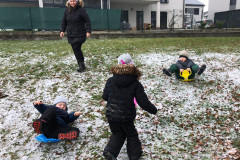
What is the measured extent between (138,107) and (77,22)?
2.87 m

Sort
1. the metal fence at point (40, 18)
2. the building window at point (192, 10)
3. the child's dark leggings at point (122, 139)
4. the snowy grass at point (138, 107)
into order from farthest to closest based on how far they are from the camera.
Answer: the building window at point (192, 10)
the metal fence at point (40, 18)
the snowy grass at point (138, 107)
the child's dark leggings at point (122, 139)

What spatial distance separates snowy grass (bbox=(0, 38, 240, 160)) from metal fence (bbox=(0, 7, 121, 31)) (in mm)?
6023

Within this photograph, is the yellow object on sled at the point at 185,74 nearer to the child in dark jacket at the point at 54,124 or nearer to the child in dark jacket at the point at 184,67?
the child in dark jacket at the point at 184,67

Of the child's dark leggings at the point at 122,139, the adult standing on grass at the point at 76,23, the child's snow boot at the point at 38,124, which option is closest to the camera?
the child's dark leggings at the point at 122,139

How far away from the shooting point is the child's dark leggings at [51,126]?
121 inches

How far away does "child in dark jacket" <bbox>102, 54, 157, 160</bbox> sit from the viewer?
2705 millimetres

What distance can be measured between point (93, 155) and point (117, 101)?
101cm

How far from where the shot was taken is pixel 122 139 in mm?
2887

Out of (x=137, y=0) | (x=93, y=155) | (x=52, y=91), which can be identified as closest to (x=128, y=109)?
(x=93, y=155)

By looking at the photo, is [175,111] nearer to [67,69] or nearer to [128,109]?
[128,109]

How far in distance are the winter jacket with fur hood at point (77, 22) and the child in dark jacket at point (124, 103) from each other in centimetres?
302

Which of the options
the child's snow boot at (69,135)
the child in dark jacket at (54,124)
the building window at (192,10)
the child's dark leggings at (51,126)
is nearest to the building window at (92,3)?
the child in dark jacket at (54,124)

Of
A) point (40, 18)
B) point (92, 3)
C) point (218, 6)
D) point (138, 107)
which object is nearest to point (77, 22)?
point (138, 107)

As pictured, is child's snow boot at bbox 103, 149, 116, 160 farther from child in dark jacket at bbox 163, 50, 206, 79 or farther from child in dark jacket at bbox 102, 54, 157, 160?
child in dark jacket at bbox 163, 50, 206, 79
